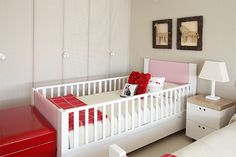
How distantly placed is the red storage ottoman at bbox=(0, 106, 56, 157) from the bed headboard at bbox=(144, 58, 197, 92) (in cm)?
204

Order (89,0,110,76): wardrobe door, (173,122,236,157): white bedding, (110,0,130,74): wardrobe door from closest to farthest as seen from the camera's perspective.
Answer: (173,122,236,157): white bedding
(89,0,110,76): wardrobe door
(110,0,130,74): wardrobe door

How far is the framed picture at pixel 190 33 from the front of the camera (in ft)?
10.1

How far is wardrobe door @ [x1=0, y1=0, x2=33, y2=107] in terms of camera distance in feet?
9.32

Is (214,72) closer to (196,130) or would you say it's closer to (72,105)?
(196,130)

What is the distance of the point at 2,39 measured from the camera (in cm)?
282

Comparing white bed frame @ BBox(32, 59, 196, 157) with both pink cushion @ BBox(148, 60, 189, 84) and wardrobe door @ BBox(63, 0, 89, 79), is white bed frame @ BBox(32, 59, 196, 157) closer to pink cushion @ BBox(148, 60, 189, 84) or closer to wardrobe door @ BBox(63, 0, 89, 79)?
pink cushion @ BBox(148, 60, 189, 84)

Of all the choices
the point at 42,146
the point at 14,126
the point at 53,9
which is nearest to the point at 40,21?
the point at 53,9

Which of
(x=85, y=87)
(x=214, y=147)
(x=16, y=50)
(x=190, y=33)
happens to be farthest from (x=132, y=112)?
(x=16, y=50)

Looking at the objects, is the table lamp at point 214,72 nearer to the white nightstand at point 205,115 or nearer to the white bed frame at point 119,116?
the white nightstand at point 205,115

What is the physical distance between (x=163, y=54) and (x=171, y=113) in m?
1.09

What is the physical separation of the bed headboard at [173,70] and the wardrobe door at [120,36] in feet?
1.70

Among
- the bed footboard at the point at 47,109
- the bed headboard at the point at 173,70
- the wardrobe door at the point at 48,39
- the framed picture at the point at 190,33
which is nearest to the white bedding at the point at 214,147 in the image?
→ the bed footboard at the point at 47,109

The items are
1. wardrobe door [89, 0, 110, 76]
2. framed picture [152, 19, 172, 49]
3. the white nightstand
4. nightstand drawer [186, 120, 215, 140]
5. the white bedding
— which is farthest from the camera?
wardrobe door [89, 0, 110, 76]

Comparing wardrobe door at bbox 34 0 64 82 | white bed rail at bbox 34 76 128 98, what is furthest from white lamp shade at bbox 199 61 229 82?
wardrobe door at bbox 34 0 64 82
